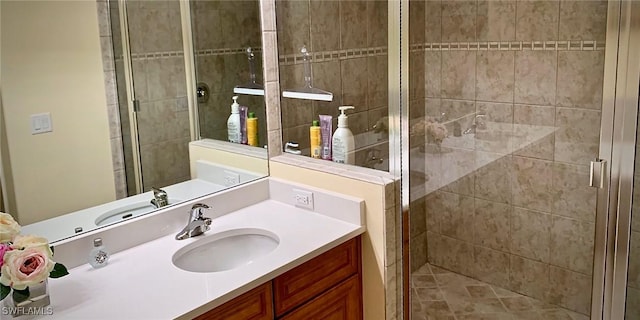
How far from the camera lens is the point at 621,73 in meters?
1.91

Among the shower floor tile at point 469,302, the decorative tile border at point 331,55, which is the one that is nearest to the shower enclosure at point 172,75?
the decorative tile border at point 331,55

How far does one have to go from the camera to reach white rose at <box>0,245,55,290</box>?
50.4 inches

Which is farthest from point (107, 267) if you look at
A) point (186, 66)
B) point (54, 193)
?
point (186, 66)

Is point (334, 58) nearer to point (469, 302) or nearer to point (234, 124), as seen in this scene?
point (234, 124)

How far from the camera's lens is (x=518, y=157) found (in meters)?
2.70

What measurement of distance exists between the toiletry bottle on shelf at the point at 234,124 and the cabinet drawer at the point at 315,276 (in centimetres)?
68

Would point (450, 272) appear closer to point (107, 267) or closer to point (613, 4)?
point (613, 4)

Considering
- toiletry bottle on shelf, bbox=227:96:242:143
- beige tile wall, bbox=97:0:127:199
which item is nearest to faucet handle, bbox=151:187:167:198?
beige tile wall, bbox=97:0:127:199

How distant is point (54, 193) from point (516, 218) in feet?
7.19

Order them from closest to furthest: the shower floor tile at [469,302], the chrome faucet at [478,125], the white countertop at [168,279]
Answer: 1. the white countertop at [168,279]
2. the shower floor tile at [469,302]
3. the chrome faucet at [478,125]

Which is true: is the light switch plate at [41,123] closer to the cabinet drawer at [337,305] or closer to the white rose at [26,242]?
the white rose at [26,242]

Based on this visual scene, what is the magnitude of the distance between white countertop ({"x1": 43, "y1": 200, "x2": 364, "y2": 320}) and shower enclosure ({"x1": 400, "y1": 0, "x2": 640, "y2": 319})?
0.42 metres

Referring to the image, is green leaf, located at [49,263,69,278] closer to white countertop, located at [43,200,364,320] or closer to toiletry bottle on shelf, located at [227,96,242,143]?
white countertop, located at [43,200,364,320]

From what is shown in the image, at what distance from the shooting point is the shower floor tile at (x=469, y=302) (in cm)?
252
